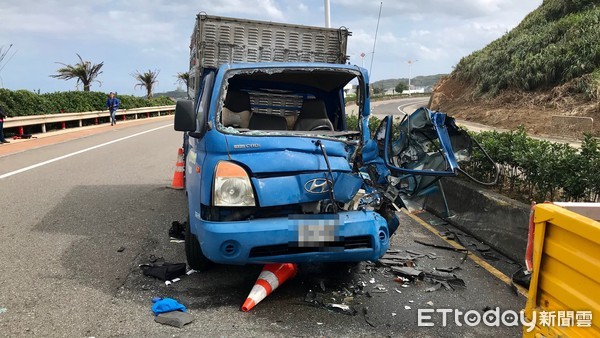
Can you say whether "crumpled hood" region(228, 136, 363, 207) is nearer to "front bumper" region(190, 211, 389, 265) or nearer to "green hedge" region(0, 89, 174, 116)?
"front bumper" region(190, 211, 389, 265)

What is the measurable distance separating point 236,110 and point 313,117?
3.03 ft

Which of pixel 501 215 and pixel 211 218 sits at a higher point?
pixel 211 218

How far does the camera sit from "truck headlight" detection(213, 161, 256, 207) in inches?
159

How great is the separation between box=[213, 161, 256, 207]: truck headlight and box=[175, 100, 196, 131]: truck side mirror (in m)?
0.80

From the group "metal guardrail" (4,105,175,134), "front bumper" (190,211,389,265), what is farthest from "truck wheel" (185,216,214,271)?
"metal guardrail" (4,105,175,134)

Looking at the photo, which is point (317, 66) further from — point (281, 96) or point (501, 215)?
point (501, 215)

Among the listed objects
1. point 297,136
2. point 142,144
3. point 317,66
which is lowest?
point 142,144

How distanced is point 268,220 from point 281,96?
2658 millimetres

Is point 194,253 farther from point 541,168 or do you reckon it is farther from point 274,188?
point 541,168

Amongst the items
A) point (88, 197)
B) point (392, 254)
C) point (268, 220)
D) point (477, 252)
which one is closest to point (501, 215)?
point (477, 252)

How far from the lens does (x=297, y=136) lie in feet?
15.0

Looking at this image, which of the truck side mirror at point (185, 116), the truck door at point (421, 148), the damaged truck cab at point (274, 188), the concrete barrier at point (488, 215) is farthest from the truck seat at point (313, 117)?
the concrete barrier at point (488, 215)

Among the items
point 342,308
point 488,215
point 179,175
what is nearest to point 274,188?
point 342,308

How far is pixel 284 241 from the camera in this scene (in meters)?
3.97
